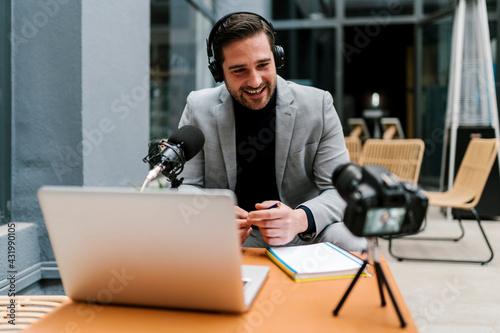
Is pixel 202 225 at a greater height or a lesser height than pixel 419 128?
lesser

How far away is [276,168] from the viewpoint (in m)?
1.54

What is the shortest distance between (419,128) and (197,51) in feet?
11.8

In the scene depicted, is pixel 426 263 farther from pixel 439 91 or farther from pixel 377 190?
pixel 439 91

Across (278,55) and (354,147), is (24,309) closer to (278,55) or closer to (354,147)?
(278,55)

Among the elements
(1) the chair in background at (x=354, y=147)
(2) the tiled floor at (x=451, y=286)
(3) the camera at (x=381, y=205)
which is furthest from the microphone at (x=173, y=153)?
(1) the chair in background at (x=354, y=147)

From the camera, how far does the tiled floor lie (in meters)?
2.13

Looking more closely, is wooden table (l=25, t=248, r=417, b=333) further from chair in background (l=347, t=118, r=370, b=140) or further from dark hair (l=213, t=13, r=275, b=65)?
chair in background (l=347, t=118, r=370, b=140)

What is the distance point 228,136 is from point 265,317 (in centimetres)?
92

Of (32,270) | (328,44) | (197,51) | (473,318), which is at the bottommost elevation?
(473,318)

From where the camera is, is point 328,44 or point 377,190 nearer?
point 377,190

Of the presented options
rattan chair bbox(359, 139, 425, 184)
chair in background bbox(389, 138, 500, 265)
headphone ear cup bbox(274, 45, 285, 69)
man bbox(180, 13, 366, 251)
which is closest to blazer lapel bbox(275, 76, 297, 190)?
man bbox(180, 13, 366, 251)

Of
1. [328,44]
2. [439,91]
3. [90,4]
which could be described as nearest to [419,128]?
[439,91]

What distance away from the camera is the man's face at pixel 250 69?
1.36m

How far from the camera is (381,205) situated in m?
0.62
